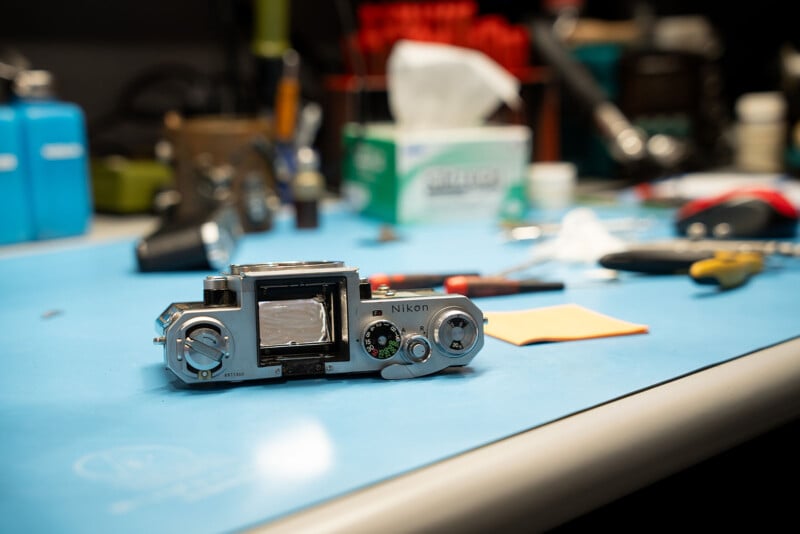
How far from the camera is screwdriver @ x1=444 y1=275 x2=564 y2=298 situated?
0.92m

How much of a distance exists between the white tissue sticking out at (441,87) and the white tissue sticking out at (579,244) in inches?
16.7

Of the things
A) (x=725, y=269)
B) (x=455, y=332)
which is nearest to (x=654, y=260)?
(x=725, y=269)

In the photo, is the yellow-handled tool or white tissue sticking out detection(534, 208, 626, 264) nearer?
the yellow-handled tool

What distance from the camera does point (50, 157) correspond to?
1292mm

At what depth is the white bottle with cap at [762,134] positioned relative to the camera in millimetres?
2100

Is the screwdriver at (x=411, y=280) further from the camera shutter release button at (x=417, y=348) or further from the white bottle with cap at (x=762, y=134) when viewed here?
the white bottle with cap at (x=762, y=134)

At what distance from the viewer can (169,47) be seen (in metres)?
1.78

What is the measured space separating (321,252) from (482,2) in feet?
3.63

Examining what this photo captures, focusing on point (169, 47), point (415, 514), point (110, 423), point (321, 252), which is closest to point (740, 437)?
point (415, 514)

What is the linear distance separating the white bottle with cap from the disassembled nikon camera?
65.5 inches

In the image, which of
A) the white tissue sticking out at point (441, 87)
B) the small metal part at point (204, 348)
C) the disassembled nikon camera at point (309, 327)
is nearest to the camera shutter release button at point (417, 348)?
the disassembled nikon camera at point (309, 327)

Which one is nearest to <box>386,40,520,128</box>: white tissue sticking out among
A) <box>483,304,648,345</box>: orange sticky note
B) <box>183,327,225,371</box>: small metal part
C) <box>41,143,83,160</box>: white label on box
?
<box>41,143,83,160</box>: white label on box

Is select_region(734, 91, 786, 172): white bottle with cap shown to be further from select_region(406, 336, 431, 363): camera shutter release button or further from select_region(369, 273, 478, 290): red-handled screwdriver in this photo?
select_region(406, 336, 431, 363): camera shutter release button

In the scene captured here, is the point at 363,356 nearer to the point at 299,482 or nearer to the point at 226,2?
the point at 299,482
